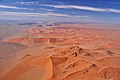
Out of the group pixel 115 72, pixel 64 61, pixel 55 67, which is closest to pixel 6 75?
pixel 55 67

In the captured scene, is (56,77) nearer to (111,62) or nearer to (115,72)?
(115,72)

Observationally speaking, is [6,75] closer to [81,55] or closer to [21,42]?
[81,55]

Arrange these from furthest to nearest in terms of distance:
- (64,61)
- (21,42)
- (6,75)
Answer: (21,42) → (64,61) → (6,75)

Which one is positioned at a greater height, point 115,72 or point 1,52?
point 115,72

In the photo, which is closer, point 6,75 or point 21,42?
point 6,75

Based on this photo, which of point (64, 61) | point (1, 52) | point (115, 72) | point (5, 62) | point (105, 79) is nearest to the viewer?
point (105, 79)

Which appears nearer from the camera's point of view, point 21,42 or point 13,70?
point 13,70

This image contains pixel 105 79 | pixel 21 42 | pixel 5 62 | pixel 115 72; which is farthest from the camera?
pixel 21 42

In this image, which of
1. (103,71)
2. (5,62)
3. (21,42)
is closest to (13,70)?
(5,62)

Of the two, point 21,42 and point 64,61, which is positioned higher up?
point 64,61
